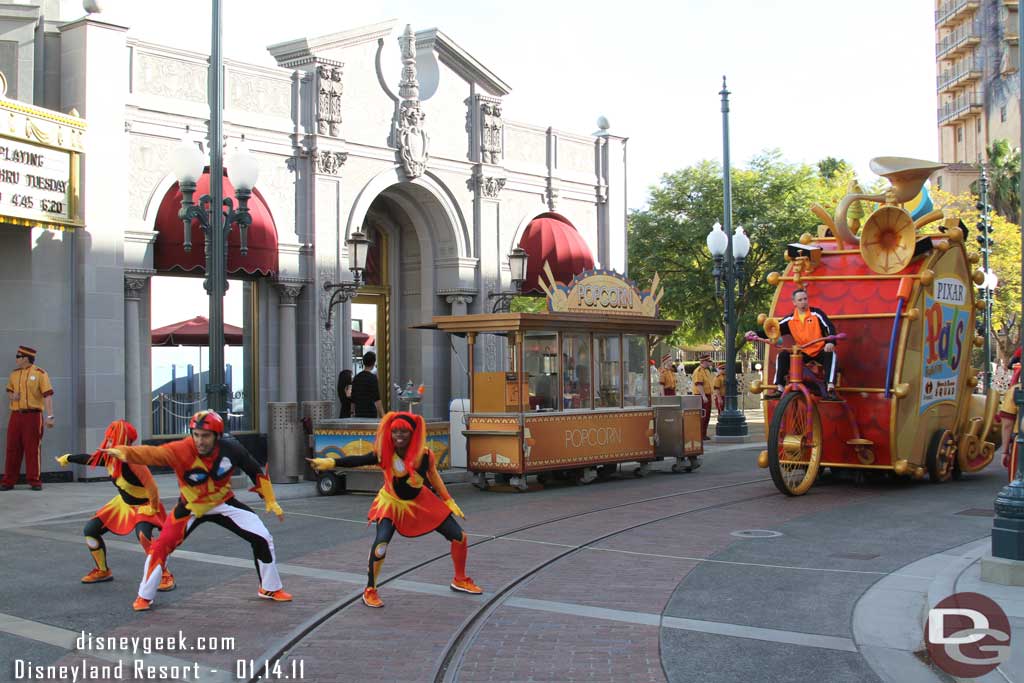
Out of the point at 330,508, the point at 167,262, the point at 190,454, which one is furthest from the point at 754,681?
the point at 167,262

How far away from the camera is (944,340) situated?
1505cm

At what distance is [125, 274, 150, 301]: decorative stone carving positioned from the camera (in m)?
18.1

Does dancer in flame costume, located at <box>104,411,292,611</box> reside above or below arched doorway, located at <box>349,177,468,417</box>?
below

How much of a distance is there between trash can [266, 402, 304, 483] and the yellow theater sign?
416 cm

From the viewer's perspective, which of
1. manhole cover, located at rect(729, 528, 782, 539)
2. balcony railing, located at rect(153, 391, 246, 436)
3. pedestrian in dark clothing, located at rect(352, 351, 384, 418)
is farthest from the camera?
balcony railing, located at rect(153, 391, 246, 436)

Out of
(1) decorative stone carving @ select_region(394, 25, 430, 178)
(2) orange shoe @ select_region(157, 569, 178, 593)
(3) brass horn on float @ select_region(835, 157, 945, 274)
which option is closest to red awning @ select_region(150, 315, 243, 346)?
(1) decorative stone carving @ select_region(394, 25, 430, 178)

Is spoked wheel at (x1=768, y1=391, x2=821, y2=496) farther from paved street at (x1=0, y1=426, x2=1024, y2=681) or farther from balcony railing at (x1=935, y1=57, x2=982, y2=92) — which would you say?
balcony railing at (x1=935, y1=57, x2=982, y2=92)

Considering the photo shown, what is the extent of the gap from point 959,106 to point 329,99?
62640 mm

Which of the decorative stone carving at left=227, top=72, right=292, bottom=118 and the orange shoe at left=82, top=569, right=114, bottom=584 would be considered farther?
the decorative stone carving at left=227, top=72, right=292, bottom=118

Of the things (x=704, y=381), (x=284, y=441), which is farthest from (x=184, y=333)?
(x=704, y=381)

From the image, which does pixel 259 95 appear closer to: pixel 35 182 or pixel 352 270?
pixel 352 270

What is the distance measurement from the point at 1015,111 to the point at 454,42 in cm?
5342

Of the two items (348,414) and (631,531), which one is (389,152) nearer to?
(348,414)

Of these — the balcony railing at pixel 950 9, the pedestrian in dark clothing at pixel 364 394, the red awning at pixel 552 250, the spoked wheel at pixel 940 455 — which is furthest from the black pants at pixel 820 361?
the balcony railing at pixel 950 9
